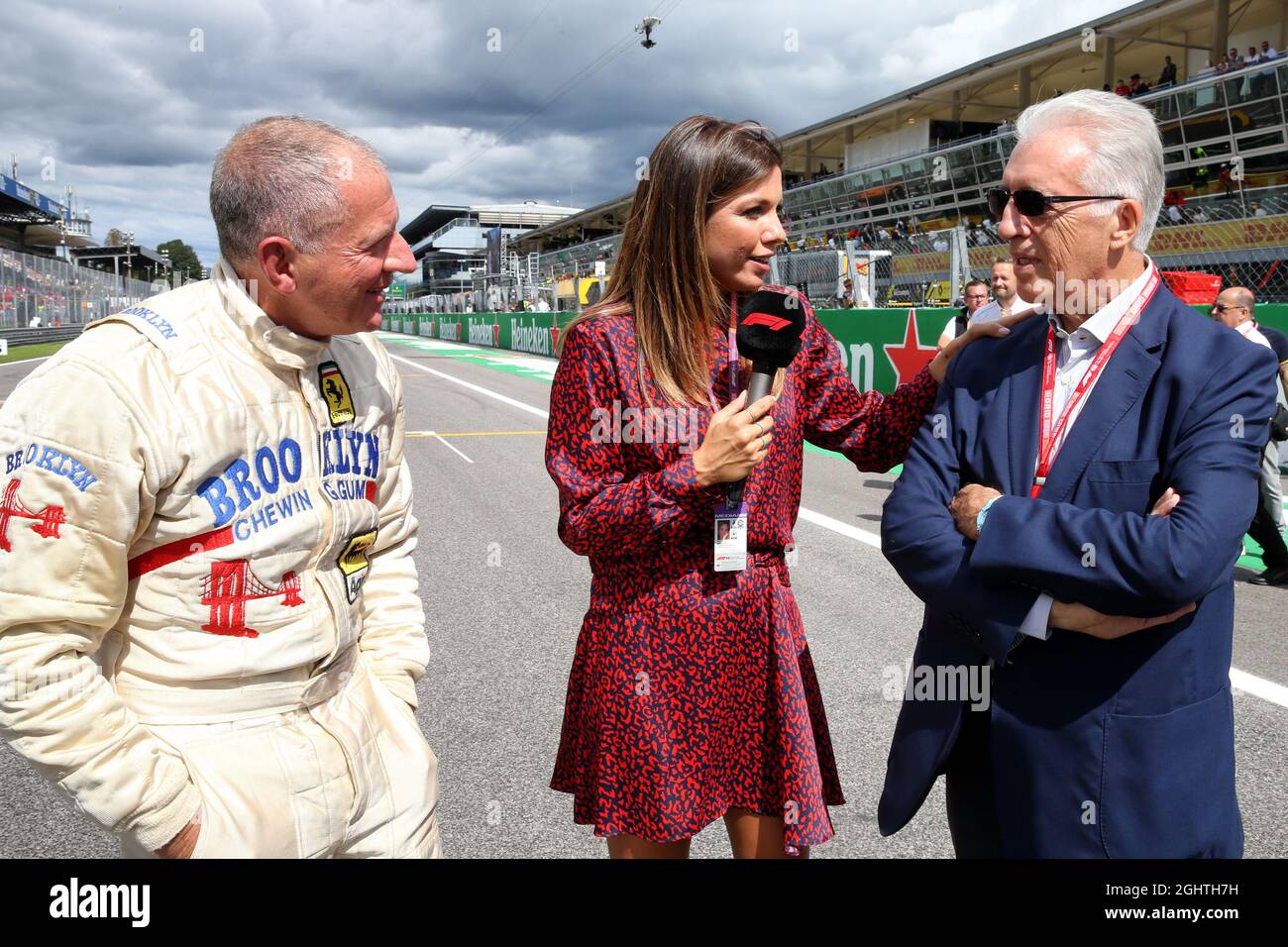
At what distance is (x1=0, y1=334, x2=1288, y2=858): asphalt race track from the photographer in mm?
3066

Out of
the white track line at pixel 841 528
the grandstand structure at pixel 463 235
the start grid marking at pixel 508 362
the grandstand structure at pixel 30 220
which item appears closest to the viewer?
the white track line at pixel 841 528

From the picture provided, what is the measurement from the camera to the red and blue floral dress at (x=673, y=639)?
1986 mm

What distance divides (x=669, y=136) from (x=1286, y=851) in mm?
2744

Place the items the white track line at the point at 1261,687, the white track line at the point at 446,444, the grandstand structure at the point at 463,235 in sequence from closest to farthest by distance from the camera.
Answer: the white track line at the point at 1261,687 → the white track line at the point at 446,444 → the grandstand structure at the point at 463,235

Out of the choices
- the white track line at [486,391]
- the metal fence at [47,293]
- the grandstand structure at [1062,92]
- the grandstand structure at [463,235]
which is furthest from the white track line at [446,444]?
the grandstand structure at [463,235]

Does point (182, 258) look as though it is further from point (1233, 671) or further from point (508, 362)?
point (1233, 671)

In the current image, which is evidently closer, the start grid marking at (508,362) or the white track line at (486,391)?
the white track line at (486,391)

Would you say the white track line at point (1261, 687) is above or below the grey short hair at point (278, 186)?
below

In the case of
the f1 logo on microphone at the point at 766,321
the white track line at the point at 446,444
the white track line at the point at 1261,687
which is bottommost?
the white track line at the point at 1261,687

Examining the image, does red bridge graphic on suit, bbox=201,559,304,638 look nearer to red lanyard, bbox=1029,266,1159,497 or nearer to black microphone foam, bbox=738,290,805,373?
black microphone foam, bbox=738,290,805,373

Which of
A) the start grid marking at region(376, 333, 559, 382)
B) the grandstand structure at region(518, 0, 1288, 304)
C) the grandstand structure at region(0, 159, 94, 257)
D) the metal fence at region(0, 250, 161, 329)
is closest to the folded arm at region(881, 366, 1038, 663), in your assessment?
the grandstand structure at region(518, 0, 1288, 304)

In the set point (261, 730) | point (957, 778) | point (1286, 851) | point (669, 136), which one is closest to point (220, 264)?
point (261, 730)

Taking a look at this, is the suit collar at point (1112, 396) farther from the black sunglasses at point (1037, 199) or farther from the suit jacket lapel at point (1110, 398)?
the black sunglasses at point (1037, 199)

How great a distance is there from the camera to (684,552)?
2.02 metres
